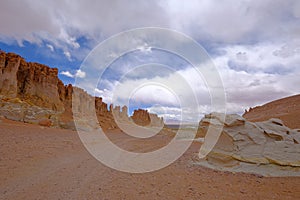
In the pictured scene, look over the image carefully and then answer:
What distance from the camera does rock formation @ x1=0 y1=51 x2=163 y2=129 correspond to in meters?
22.6

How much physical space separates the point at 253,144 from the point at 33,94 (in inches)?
1496

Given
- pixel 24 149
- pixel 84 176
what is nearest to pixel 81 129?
pixel 24 149

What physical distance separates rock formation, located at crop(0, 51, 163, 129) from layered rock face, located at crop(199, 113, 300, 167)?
810 inches

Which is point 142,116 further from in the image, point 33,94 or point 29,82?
point 29,82

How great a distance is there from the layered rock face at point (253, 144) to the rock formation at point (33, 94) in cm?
2057

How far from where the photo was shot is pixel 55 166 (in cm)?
712

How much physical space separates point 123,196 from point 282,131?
25.6 feet

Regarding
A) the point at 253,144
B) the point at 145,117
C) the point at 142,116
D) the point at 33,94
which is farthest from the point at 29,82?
the point at 145,117

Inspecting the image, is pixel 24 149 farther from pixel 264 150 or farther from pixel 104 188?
pixel 264 150

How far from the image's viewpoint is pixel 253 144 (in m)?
7.53

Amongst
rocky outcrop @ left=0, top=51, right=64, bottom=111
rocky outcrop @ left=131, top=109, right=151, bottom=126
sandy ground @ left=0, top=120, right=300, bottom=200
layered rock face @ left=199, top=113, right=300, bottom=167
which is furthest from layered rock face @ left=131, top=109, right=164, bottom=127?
sandy ground @ left=0, top=120, right=300, bottom=200

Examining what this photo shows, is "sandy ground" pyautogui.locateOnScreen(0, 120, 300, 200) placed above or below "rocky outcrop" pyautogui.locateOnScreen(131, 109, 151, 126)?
below

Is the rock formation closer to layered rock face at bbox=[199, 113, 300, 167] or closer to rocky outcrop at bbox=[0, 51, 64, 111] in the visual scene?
rocky outcrop at bbox=[0, 51, 64, 111]

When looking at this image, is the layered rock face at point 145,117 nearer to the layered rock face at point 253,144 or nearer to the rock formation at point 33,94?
the rock formation at point 33,94
